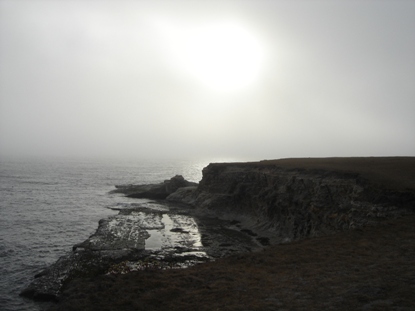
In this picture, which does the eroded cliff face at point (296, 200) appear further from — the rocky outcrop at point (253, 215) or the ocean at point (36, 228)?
the ocean at point (36, 228)

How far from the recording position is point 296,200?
3206cm

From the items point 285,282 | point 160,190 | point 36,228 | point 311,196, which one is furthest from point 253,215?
point 160,190

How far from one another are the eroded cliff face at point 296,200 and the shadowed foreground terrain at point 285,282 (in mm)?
4770

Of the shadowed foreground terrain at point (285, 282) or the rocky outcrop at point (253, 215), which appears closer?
the shadowed foreground terrain at point (285, 282)

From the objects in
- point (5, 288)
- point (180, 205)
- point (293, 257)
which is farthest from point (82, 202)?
point (293, 257)

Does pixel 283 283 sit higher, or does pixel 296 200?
pixel 296 200

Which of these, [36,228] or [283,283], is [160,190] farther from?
[283,283]

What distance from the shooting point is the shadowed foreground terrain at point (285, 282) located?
10.7m

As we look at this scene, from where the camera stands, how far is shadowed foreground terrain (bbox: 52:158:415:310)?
10727 millimetres

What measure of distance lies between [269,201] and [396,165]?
46.5 ft

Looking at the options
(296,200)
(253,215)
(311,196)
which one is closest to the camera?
(311,196)

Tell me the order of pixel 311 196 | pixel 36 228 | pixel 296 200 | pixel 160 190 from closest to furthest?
pixel 311 196, pixel 296 200, pixel 36 228, pixel 160 190

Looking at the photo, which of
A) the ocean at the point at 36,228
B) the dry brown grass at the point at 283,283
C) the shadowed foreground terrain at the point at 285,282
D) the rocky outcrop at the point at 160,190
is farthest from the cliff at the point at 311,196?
the ocean at the point at 36,228

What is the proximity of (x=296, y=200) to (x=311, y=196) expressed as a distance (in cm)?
189
